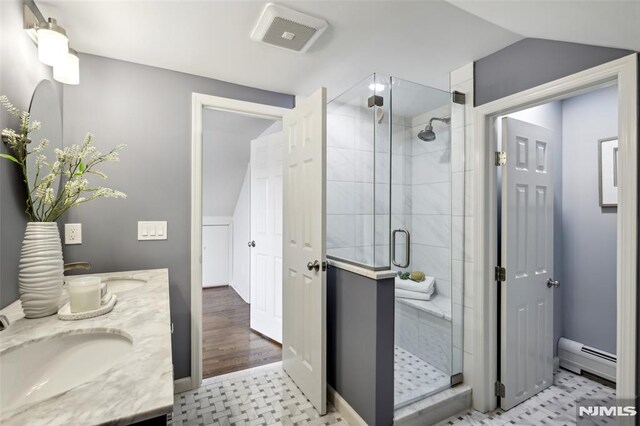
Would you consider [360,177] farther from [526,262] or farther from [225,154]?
[225,154]

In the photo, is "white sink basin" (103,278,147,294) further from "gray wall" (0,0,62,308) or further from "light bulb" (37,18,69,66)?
"light bulb" (37,18,69,66)

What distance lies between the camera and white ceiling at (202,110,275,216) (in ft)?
11.0

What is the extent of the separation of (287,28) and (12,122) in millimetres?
1335

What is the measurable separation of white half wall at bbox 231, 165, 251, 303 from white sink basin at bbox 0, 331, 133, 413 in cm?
316

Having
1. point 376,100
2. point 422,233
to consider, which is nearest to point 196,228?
point 376,100

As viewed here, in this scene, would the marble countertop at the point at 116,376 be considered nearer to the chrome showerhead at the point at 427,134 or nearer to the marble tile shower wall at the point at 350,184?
the marble tile shower wall at the point at 350,184

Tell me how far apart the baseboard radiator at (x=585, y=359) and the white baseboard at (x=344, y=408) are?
1.99 m

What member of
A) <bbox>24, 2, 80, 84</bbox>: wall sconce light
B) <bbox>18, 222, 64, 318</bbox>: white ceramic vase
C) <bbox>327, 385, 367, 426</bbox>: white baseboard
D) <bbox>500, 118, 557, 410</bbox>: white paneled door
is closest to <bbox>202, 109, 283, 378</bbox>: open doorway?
<bbox>327, 385, 367, 426</bbox>: white baseboard

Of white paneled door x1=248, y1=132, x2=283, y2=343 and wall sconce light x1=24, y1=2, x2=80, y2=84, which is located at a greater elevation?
wall sconce light x1=24, y1=2, x2=80, y2=84

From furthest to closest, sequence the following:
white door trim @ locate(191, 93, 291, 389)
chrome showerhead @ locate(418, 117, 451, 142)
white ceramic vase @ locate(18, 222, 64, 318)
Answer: chrome showerhead @ locate(418, 117, 451, 142) < white door trim @ locate(191, 93, 291, 389) < white ceramic vase @ locate(18, 222, 64, 318)

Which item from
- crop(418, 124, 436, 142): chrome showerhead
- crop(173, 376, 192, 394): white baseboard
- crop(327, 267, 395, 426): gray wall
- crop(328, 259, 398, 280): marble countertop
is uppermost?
crop(418, 124, 436, 142): chrome showerhead

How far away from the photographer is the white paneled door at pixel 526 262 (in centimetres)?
196

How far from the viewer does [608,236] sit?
236cm

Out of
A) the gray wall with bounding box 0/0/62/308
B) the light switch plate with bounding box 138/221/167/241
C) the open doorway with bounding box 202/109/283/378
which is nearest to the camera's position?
the gray wall with bounding box 0/0/62/308
